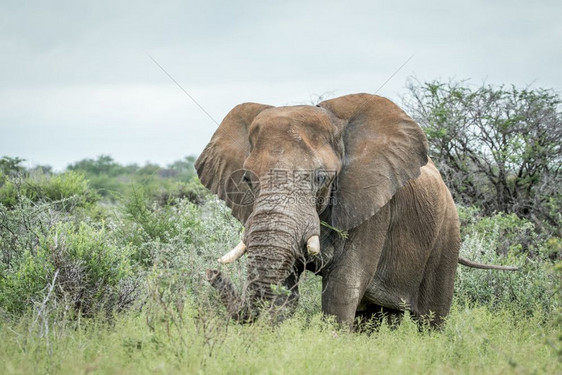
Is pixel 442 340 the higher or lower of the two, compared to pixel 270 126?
lower

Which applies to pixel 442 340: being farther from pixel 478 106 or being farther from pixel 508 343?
pixel 478 106

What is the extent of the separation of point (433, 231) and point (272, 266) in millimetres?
2322

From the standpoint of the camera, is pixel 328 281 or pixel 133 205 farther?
pixel 133 205

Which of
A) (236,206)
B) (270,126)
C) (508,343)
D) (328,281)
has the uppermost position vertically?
(270,126)

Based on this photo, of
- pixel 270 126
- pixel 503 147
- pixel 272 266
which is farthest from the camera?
pixel 503 147

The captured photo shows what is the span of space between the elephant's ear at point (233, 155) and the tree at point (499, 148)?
220 inches

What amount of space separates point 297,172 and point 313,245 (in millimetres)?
541

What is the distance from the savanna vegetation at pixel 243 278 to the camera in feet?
15.2

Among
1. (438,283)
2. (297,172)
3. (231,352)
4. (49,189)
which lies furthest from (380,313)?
(49,189)

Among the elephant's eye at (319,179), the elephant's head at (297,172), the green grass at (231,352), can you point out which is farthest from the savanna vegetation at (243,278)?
the elephant's eye at (319,179)

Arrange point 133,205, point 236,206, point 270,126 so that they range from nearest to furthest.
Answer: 1. point 270,126
2. point 236,206
3. point 133,205

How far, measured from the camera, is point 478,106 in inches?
494

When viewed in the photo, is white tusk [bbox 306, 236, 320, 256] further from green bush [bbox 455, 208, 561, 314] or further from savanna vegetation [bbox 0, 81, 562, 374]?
green bush [bbox 455, 208, 561, 314]

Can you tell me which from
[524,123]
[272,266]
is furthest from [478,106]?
[272,266]
